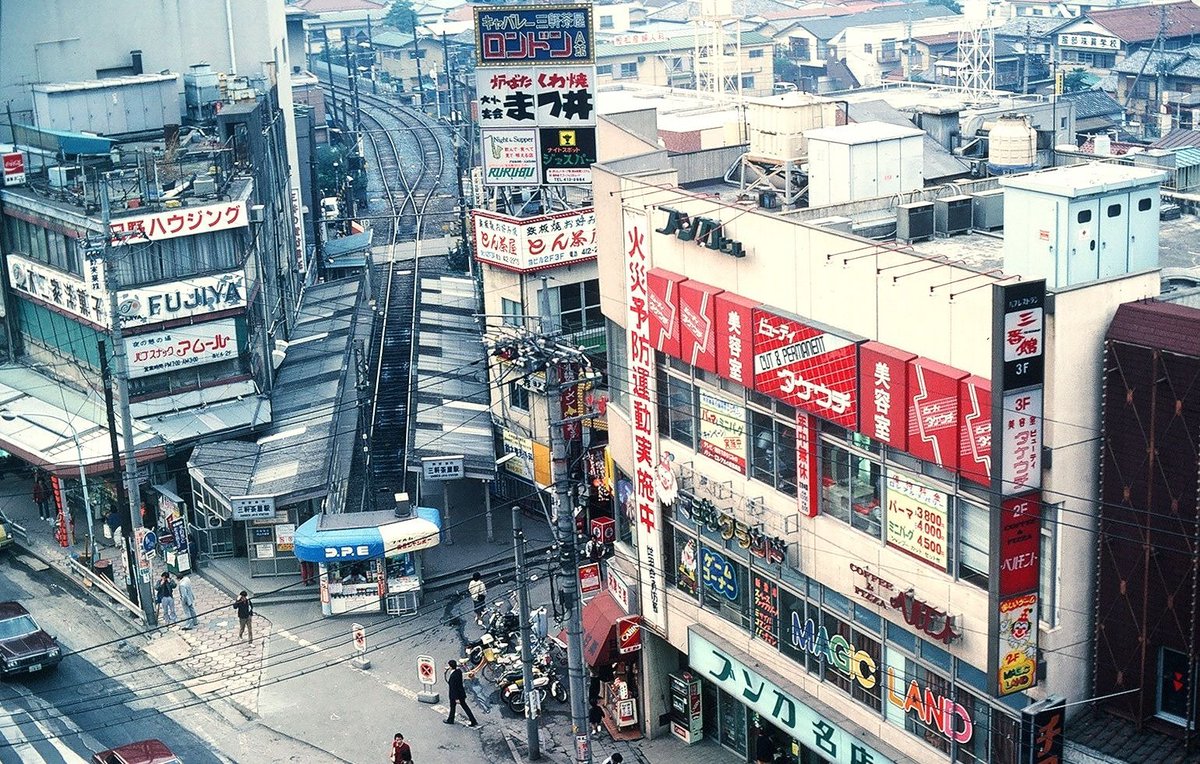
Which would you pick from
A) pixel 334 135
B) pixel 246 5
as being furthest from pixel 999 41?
pixel 246 5

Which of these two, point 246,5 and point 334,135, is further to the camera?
point 334,135

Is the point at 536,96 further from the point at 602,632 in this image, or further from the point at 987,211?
the point at 987,211

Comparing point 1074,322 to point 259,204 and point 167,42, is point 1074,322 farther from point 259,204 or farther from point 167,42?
point 167,42

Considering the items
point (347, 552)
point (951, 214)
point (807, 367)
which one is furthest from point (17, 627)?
point (951, 214)

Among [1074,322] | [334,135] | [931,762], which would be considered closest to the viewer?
[1074,322]

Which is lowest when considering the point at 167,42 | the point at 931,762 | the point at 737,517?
the point at 931,762

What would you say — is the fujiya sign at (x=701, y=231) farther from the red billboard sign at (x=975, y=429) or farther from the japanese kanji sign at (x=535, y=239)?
the japanese kanji sign at (x=535, y=239)

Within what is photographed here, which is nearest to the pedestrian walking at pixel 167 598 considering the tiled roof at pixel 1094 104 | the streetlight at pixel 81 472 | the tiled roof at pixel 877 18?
the streetlight at pixel 81 472

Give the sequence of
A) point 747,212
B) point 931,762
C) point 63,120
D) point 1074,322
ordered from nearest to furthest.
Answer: point 1074,322 → point 931,762 → point 747,212 → point 63,120
